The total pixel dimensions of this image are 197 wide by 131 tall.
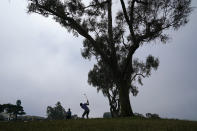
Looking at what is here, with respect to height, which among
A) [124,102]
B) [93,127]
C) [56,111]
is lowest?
[93,127]

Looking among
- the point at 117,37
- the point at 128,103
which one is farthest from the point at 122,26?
the point at 128,103

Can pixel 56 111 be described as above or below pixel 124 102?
above

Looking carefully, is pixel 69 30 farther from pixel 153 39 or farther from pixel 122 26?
pixel 153 39

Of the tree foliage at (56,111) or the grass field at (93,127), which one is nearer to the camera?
the grass field at (93,127)

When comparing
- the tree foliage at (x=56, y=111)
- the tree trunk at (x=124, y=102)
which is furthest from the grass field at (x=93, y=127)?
the tree foliage at (x=56, y=111)

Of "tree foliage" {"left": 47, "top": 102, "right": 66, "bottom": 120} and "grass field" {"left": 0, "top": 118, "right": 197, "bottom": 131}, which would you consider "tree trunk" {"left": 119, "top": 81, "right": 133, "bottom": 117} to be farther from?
"tree foliage" {"left": 47, "top": 102, "right": 66, "bottom": 120}

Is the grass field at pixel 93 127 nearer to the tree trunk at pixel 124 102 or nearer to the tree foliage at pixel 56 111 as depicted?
the tree trunk at pixel 124 102

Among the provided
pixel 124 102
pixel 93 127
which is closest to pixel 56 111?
pixel 124 102

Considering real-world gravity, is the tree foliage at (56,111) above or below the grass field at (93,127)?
above

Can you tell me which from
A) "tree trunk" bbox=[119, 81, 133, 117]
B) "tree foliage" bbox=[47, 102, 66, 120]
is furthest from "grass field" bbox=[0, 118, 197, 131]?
"tree foliage" bbox=[47, 102, 66, 120]

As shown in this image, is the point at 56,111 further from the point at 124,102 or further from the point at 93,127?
the point at 93,127

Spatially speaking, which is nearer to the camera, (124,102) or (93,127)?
(93,127)

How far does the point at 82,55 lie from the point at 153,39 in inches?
574

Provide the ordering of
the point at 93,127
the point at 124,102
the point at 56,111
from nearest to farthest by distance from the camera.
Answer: the point at 93,127 → the point at 124,102 → the point at 56,111
